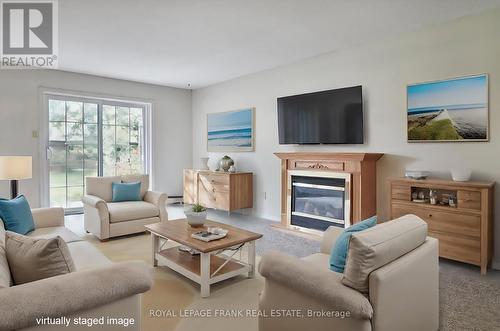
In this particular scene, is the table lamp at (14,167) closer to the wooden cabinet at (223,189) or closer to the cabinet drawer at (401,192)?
the wooden cabinet at (223,189)

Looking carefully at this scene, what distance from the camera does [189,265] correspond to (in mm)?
2791

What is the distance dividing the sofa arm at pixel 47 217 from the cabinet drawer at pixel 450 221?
3.66 m

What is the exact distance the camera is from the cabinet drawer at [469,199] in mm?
2947

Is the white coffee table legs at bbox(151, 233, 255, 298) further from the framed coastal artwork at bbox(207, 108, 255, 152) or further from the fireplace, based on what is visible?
the framed coastal artwork at bbox(207, 108, 255, 152)

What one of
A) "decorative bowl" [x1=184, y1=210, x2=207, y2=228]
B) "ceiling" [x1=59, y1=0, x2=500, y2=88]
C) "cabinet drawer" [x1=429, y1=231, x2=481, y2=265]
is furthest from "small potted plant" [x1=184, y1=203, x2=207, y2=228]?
"cabinet drawer" [x1=429, y1=231, x2=481, y2=265]

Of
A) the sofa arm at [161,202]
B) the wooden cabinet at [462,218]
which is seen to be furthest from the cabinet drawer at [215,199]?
the wooden cabinet at [462,218]

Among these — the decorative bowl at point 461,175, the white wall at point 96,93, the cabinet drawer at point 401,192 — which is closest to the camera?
the decorative bowl at point 461,175

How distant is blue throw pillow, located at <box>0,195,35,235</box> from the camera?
2564mm

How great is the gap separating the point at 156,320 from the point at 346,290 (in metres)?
1.38

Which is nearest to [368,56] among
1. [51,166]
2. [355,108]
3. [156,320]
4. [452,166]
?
[355,108]

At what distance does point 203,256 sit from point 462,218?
246cm

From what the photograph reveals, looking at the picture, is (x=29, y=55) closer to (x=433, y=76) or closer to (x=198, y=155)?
(x=198, y=155)

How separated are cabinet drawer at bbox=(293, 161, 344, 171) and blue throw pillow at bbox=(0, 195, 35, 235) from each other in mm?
3216

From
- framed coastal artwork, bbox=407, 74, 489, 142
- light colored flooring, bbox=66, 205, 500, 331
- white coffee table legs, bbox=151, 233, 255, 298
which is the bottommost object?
light colored flooring, bbox=66, 205, 500, 331
